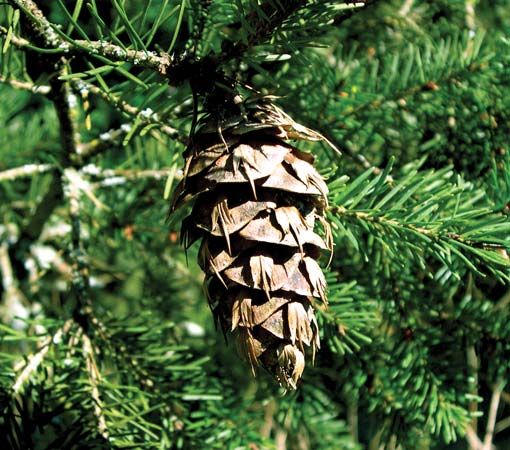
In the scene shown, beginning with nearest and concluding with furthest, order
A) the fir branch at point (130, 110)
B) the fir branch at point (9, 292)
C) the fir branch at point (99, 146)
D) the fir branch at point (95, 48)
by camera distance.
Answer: the fir branch at point (95, 48)
the fir branch at point (130, 110)
the fir branch at point (99, 146)
the fir branch at point (9, 292)

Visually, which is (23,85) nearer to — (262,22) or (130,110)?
(130,110)

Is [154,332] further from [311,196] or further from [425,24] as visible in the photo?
[425,24]

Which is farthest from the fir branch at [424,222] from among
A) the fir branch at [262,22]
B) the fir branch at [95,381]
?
the fir branch at [95,381]

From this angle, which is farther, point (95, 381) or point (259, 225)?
point (95, 381)

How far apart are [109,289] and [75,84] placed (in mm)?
766

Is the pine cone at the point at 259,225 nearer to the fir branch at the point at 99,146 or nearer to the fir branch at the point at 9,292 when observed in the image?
the fir branch at the point at 99,146

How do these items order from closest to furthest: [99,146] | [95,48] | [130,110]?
[95,48] → [130,110] → [99,146]

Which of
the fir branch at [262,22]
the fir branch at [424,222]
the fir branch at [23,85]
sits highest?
the fir branch at [262,22]

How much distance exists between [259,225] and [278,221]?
0.05 feet

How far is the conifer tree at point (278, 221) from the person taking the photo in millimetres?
473

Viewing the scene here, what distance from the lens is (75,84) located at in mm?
583

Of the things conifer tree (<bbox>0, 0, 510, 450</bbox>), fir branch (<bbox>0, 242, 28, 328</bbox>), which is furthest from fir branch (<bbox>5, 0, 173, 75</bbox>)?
fir branch (<bbox>0, 242, 28, 328</bbox>)

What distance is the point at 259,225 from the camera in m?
0.47

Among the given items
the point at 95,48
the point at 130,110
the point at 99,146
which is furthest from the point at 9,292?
the point at 95,48
